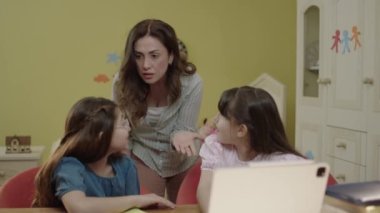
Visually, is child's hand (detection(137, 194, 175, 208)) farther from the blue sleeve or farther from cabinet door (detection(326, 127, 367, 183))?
cabinet door (detection(326, 127, 367, 183))

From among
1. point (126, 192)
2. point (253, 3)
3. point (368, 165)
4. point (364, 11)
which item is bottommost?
point (368, 165)

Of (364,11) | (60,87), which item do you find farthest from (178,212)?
(60,87)

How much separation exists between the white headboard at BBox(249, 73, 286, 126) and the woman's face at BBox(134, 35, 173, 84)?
5.23 feet

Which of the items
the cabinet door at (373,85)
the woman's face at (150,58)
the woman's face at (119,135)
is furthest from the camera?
the cabinet door at (373,85)

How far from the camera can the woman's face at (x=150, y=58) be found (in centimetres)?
149

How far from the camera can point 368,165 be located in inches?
80.2

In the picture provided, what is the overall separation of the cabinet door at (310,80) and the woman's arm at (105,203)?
167cm

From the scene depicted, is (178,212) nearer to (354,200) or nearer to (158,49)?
(354,200)

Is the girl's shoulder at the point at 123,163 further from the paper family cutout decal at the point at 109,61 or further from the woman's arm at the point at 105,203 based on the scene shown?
the paper family cutout decal at the point at 109,61

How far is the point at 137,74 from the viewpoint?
155 centimetres

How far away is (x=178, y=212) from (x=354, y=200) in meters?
0.37

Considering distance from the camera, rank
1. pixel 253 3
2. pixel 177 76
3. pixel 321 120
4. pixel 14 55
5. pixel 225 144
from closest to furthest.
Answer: pixel 225 144
pixel 177 76
pixel 321 120
pixel 14 55
pixel 253 3

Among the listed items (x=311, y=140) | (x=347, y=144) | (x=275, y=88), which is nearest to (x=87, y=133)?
(x=347, y=144)

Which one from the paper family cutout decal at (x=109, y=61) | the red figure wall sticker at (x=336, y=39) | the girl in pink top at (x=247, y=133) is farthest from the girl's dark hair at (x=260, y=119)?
the paper family cutout decal at (x=109, y=61)
